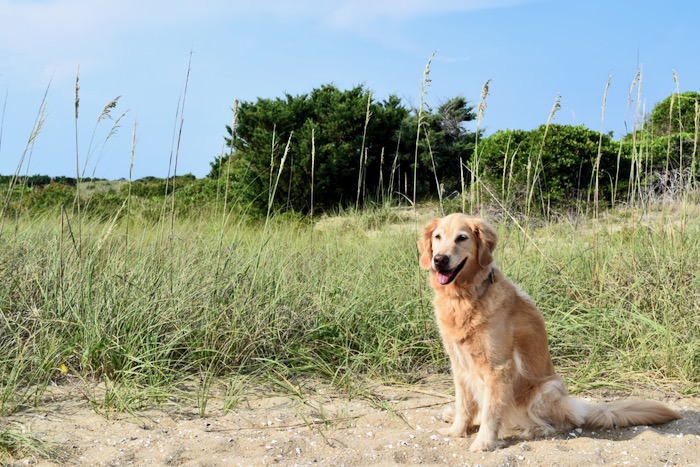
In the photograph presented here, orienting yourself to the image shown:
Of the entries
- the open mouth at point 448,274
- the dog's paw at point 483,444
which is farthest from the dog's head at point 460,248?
the dog's paw at point 483,444

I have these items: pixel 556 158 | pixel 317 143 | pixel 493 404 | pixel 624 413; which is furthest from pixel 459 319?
pixel 317 143

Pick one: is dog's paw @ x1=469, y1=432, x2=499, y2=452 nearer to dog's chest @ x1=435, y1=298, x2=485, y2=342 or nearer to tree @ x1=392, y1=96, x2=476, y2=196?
dog's chest @ x1=435, y1=298, x2=485, y2=342

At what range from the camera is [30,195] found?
14.6 meters

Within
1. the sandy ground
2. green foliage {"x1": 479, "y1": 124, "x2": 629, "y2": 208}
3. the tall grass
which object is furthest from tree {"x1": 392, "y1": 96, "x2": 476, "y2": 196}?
the sandy ground

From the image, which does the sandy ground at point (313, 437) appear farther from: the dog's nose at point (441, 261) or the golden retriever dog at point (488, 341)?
the dog's nose at point (441, 261)

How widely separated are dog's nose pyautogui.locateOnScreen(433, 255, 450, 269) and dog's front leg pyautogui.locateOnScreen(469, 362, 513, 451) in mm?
544

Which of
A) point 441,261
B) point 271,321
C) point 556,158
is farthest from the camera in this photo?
point 556,158

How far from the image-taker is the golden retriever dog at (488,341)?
300 cm

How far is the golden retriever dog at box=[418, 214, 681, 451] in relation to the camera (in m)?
3.00

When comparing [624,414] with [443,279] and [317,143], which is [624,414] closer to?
[443,279]

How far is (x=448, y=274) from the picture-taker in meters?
3.04

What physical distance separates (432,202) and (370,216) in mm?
3570

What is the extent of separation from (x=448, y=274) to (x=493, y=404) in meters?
0.65

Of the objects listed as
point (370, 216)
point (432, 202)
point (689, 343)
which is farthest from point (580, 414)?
point (432, 202)
